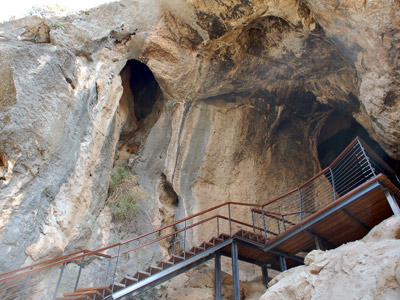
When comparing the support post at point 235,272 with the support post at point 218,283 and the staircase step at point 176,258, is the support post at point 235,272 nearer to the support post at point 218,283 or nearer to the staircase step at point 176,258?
the support post at point 218,283

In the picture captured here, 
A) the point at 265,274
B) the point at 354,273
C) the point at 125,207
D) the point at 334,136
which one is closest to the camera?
the point at 354,273

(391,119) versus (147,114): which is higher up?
(147,114)

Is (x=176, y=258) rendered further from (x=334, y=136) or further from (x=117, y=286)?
(x=334, y=136)

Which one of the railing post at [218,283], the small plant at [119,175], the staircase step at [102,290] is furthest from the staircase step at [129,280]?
the small plant at [119,175]

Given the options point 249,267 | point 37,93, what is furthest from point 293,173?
point 37,93

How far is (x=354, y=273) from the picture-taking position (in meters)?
4.45

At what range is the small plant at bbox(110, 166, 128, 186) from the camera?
33.1 feet

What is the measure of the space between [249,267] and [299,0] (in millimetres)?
7063

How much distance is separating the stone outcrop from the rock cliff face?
434cm

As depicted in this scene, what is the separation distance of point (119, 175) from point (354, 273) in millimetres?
7310

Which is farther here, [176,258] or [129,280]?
[176,258]

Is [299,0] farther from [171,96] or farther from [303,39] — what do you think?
[171,96]

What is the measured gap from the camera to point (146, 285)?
22.0 feet

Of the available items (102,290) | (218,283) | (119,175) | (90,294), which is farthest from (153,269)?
(119,175)
